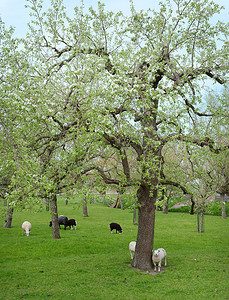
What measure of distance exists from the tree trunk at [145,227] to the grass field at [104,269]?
907mm

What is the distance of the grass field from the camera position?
15.4 meters

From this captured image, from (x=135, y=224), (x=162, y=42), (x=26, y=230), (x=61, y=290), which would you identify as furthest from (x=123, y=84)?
(x=135, y=224)

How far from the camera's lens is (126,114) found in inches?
627

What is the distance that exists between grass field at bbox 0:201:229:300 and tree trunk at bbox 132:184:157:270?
2.97 ft

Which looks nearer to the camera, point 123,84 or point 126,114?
point 123,84

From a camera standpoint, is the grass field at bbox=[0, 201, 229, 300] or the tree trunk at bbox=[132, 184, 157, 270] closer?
the grass field at bbox=[0, 201, 229, 300]

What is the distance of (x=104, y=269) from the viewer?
19312 mm

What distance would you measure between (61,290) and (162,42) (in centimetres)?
1460

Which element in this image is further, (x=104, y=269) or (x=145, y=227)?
(x=104, y=269)

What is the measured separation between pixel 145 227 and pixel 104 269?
3.66 m

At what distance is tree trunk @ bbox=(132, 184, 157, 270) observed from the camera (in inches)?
747

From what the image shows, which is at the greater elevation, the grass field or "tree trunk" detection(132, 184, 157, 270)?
"tree trunk" detection(132, 184, 157, 270)

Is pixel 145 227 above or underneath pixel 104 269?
above

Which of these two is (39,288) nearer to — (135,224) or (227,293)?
(227,293)
